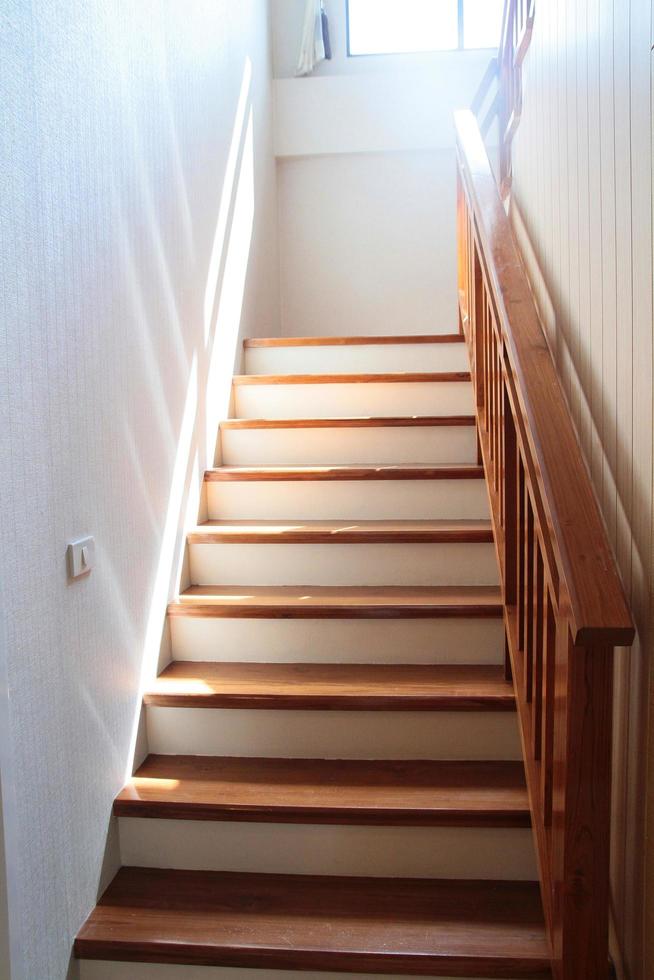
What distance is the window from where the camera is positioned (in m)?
5.11

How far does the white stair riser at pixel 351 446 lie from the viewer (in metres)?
3.20

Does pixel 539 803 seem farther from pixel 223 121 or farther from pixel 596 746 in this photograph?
pixel 223 121

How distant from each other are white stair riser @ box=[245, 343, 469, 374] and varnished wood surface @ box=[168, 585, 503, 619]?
136 centimetres

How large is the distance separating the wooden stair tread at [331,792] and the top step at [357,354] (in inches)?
78.5

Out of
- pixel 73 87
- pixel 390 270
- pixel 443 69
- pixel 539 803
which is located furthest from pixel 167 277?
pixel 443 69

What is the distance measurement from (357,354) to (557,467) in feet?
7.71

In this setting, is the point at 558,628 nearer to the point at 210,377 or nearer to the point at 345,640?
the point at 345,640

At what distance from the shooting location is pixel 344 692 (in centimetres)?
224

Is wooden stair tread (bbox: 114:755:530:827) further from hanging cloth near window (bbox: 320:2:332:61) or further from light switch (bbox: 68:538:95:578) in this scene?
hanging cloth near window (bbox: 320:2:332:61)

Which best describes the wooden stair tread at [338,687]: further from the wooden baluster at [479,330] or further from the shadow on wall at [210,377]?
the wooden baluster at [479,330]

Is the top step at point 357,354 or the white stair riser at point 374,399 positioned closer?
the white stair riser at point 374,399

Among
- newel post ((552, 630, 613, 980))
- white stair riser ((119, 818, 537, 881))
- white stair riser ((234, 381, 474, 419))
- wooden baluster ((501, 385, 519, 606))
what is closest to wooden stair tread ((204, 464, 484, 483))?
white stair riser ((234, 381, 474, 419))

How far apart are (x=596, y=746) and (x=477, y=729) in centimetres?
88

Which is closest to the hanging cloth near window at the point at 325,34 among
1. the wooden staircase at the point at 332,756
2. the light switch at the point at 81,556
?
the wooden staircase at the point at 332,756
